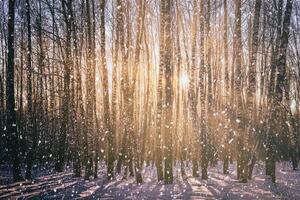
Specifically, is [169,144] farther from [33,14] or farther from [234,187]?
[33,14]

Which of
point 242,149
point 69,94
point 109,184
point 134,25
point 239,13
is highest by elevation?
point 134,25

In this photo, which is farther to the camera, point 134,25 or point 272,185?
point 134,25

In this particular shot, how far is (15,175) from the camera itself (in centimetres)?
1775

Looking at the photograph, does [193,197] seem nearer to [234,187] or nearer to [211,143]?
[234,187]

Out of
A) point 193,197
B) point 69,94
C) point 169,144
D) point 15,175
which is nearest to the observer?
point 193,197

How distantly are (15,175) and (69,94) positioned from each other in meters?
4.30

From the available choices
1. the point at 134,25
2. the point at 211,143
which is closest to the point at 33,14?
the point at 134,25

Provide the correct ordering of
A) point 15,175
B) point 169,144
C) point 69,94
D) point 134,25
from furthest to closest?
point 134,25
point 69,94
point 15,175
point 169,144

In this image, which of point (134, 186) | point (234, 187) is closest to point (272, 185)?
point (234, 187)

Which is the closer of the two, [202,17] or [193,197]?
[193,197]

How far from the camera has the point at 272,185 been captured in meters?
14.1

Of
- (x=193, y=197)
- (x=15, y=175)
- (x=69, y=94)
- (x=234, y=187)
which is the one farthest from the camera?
(x=69, y=94)

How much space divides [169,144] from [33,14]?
15.4 metres

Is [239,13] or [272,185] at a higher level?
[239,13]
